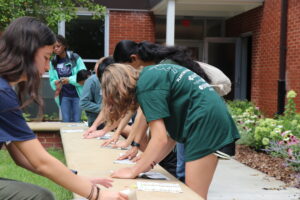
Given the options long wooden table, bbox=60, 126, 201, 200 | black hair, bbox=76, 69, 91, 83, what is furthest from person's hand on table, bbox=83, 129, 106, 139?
black hair, bbox=76, 69, 91, 83

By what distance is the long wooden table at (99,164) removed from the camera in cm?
293

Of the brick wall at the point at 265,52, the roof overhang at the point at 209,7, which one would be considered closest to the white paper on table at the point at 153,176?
the brick wall at the point at 265,52

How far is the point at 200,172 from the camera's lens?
3133 mm

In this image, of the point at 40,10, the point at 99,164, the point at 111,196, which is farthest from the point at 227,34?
the point at 111,196

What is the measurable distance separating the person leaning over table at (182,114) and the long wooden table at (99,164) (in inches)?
7.7

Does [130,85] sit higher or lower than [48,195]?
higher

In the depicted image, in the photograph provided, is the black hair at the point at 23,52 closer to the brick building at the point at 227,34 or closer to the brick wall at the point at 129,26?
the brick building at the point at 227,34

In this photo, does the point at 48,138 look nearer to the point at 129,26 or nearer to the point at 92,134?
the point at 92,134

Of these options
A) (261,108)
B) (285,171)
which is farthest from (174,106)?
(261,108)

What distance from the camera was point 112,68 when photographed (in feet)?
11.0

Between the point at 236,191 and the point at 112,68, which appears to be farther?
the point at 236,191

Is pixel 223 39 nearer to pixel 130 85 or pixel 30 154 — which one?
pixel 130 85

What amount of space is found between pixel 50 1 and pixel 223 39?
5.87m

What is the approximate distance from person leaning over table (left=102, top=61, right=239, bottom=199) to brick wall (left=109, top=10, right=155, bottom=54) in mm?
9749
